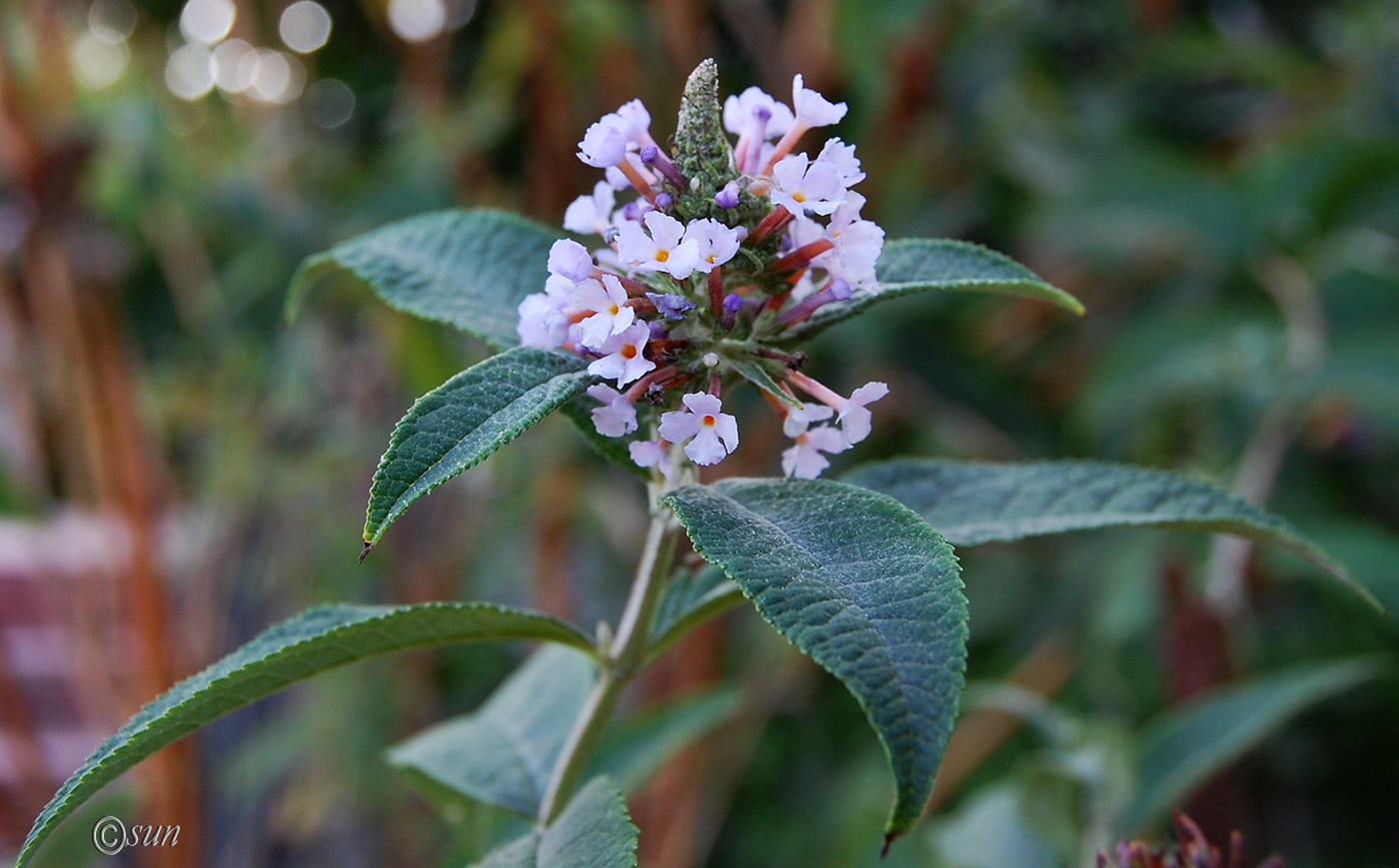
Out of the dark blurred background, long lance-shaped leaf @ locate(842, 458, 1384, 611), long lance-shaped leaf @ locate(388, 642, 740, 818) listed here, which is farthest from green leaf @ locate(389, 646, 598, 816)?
the dark blurred background

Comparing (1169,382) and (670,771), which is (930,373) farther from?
(670,771)

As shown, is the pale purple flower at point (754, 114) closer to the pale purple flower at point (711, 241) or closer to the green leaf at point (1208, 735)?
the pale purple flower at point (711, 241)

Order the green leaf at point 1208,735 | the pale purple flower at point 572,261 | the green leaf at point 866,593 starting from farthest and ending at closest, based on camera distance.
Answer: the green leaf at point 1208,735, the pale purple flower at point 572,261, the green leaf at point 866,593

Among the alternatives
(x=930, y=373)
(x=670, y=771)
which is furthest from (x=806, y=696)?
(x=930, y=373)

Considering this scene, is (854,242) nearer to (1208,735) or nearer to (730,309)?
(730,309)

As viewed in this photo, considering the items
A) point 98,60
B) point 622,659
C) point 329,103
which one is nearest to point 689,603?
point 622,659
